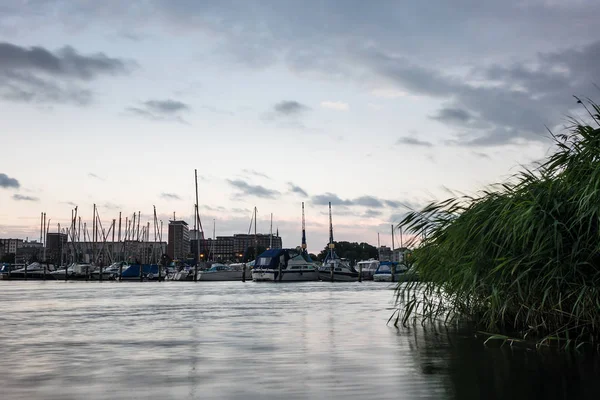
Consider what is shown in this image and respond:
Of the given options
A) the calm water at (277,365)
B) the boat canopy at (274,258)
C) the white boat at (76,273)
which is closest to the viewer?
the calm water at (277,365)

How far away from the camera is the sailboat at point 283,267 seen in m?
Answer: 89.9

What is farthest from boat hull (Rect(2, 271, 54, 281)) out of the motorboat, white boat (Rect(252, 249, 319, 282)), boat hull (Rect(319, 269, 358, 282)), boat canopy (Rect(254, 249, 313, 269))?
boat hull (Rect(319, 269, 358, 282))

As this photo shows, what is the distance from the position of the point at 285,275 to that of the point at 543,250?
7771 centimetres

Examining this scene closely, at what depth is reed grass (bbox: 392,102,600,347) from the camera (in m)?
14.0

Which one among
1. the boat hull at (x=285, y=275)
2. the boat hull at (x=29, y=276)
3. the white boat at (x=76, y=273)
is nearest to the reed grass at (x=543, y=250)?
the boat hull at (x=285, y=275)

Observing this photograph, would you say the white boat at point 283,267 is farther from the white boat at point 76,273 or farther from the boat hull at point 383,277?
the white boat at point 76,273

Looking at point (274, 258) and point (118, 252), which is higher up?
point (118, 252)

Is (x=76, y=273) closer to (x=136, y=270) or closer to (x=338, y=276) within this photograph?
(x=136, y=270)

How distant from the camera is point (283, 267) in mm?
92562

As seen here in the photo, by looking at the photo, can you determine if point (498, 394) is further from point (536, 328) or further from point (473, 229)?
point (473, 229)

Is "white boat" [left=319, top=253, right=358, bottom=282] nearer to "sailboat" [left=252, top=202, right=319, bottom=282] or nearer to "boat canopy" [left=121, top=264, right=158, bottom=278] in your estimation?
"sailboat" [left=252, top=202, right=319, bottom=282]

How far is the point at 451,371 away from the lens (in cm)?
1212

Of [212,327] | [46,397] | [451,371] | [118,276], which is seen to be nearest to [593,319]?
[451,371]

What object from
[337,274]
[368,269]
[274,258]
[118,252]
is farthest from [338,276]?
[118,252]
